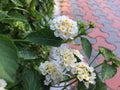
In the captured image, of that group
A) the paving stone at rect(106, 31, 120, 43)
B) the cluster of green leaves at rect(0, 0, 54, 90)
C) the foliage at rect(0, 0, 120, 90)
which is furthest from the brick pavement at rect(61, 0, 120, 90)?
the foliage at rect(0, 0, 120, 90)

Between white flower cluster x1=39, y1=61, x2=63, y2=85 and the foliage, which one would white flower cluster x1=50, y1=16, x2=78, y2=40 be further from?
white flower cluster x1=39, y1=61, x2=63, y2=85

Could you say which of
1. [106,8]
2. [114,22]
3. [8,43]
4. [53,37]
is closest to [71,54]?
[53,37]

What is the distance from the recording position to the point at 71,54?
1.17 metres

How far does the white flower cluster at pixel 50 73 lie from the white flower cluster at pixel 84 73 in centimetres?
7

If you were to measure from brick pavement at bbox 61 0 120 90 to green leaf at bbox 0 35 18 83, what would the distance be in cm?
193

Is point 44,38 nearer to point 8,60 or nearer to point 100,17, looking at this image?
point 8,60

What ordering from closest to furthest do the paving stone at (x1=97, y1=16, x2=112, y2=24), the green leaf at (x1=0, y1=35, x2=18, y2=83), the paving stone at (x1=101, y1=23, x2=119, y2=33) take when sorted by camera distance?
the green leaf at (x1=0, y1=35, x2=18, y2=83) < the paving stone at (x1=101, y1=23, x2=119, y2=33) < the paving stone at (x1=97, y1=16, x2=112, y2=24)

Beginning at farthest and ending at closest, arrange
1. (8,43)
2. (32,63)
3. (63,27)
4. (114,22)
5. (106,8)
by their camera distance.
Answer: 1. (106,8)
2. (114,22)
3. (32,63)
4. (63,27)
5. (8,43)

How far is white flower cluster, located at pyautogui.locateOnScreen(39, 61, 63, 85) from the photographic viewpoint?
3.83 feet

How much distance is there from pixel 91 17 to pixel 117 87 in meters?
2.02

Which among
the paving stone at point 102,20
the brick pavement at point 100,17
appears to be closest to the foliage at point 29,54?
the brick pavement at point 100,17

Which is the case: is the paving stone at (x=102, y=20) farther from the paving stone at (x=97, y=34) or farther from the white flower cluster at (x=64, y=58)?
the white flower cluster at (x=64, y=58)

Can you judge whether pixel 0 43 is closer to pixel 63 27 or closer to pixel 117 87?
pixel 63 27

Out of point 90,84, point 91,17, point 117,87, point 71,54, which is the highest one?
point 71,54
